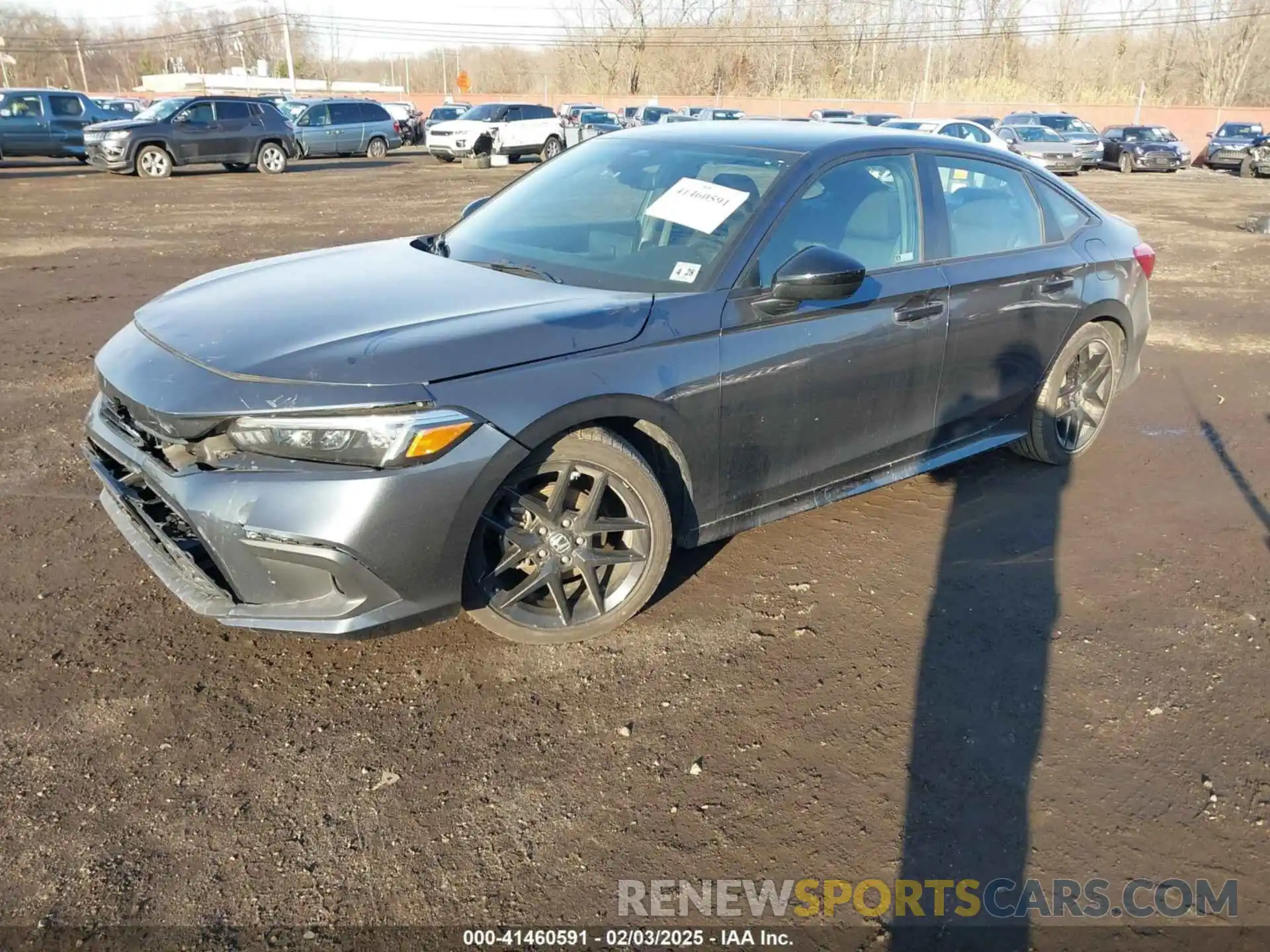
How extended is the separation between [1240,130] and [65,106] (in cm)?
3605

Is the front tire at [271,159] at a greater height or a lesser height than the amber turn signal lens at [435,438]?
greater

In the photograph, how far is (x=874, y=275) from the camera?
3.65 metres

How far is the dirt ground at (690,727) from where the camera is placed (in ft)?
7.60

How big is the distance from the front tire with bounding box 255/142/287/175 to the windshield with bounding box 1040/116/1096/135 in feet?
70.9

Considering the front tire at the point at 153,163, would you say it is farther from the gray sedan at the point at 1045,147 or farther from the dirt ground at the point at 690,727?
the gray sedan at the point at 1045,147

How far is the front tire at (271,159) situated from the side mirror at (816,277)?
2268 centimetres

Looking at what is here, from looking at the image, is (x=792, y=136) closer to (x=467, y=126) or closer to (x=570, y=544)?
(x=570, y=544)

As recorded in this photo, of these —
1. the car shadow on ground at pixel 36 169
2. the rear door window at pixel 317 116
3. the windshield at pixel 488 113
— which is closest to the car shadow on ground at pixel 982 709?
the car shadow on ground at pixel 36 169

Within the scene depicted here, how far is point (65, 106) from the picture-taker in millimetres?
21938

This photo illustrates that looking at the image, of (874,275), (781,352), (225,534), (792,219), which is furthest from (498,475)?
(874,275)

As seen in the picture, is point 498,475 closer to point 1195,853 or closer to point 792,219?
point 792,219

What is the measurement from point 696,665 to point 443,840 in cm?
108

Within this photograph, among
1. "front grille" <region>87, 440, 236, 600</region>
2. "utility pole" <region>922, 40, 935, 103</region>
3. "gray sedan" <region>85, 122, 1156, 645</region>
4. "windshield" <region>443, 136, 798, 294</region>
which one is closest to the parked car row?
"gray sedan" <region>85, 122, 1156, 645</region>

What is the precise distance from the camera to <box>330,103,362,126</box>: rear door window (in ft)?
91.2
